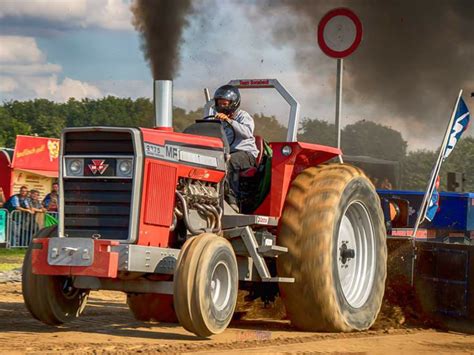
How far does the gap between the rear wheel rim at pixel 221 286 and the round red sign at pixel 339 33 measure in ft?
13.0

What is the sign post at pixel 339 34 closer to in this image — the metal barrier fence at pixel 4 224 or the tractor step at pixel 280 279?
the tractor step at pixel 280 279

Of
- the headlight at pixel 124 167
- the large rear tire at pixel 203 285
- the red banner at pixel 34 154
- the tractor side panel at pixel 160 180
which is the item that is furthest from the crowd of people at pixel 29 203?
the large rear tire at pixel 203 285

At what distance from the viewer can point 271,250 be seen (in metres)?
8.72

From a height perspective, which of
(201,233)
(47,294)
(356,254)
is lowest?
(47,294)

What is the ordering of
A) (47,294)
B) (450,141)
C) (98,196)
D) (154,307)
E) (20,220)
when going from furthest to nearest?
(20,220)
(450,141)
(154,307)
(47,294)
(98,196)

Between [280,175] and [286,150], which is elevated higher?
[286,150]

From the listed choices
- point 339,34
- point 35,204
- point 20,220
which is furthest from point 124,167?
point 35,204

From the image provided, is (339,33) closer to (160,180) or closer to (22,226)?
(160,180)

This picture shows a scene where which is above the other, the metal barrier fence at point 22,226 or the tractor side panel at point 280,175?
the tractor side panel at point 280,175

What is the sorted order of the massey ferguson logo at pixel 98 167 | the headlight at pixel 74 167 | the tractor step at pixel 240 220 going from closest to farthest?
the massey ferguson logo at pixel 98 167, the headlight at pixel 74 167, the tractor step at pixel 240 220

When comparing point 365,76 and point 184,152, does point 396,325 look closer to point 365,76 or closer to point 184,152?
point 184,152

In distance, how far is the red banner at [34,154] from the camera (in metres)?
23.6

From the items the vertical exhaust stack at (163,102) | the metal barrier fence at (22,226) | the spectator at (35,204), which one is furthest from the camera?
the spectator at (35,204)

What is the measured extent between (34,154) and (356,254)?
50.8 feet
